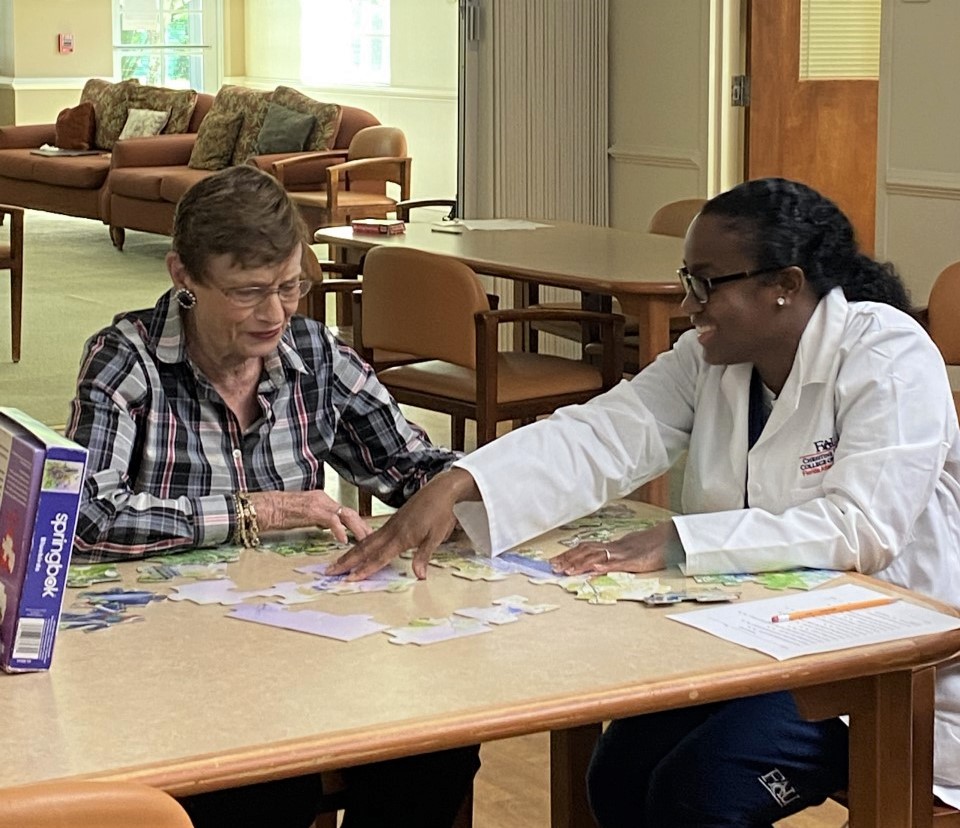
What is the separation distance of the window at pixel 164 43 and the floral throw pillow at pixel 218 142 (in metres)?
3.83

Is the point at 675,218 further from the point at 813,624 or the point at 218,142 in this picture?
the point at 218,142

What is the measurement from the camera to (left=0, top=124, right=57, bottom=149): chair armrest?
44.6 ft

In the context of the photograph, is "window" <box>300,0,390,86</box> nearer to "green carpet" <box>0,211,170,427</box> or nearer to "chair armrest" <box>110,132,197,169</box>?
"chair armrest" <box>110,132,197,169</box>

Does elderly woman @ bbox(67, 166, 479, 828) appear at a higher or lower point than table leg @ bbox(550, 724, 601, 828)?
higher

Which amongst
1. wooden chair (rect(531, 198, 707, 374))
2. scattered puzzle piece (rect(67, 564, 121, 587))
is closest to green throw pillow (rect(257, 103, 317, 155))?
wooden chair (rect(531, 198, 707, 374))

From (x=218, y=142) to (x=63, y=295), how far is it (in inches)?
92.8

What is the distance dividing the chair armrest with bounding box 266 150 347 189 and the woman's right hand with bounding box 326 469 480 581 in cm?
855

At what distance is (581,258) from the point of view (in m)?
5.56

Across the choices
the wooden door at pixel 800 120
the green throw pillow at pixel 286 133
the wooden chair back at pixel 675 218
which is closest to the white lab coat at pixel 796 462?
the wooden chair back at pixel 675 218

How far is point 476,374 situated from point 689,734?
2615mm

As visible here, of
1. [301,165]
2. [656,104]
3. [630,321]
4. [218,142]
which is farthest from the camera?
[218,142]

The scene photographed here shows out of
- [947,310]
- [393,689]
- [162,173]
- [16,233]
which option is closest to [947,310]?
[947,310]

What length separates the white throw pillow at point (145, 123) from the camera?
1287 centimetres

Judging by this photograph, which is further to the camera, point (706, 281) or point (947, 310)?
point (947, 310)
